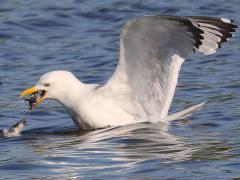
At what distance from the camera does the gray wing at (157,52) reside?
33.0ft

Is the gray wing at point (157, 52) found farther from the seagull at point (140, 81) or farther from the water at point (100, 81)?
the water at point (100, 81)

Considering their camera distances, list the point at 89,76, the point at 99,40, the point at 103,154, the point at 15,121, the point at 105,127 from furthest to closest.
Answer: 1. the point at 99,40
2. the point at 89,76
3. the point at 15,121
4. the point at 105,127
5. the point at 103,154

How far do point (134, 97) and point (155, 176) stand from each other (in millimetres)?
2853

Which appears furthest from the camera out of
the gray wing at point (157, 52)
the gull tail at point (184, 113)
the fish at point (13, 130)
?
the gull tail at point (184, 113)

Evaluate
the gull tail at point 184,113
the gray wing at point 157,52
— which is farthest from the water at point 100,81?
the gray wing at point 157,52

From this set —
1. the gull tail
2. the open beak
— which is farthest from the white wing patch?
the open beak

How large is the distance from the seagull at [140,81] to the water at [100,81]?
243mm

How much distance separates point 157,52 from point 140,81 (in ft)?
1.46

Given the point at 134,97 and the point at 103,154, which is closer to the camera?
the point at 103,154

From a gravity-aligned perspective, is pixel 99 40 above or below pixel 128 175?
above

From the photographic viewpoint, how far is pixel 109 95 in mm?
10656

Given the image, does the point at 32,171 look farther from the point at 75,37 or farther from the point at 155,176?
the point at 75,37

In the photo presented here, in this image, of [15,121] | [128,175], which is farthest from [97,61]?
[128,175]

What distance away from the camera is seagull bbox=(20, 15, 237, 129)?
33.7ft
